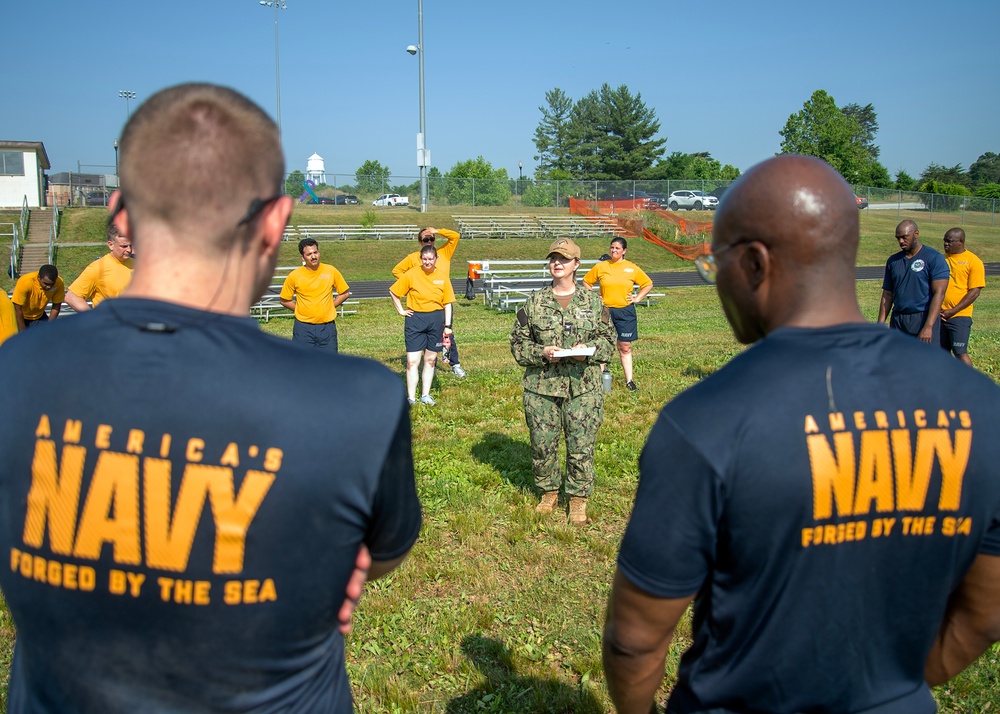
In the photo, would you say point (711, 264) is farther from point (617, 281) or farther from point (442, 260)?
point (617, 281)

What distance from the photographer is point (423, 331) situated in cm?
984

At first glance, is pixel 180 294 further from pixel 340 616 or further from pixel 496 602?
pixel 496 602

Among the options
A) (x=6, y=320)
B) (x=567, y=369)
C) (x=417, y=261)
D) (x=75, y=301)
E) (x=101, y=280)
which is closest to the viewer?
(x=6, y=320)

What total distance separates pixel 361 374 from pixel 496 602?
144 inches

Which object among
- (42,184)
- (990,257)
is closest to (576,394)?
(990,257)

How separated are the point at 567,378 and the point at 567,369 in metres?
0.07

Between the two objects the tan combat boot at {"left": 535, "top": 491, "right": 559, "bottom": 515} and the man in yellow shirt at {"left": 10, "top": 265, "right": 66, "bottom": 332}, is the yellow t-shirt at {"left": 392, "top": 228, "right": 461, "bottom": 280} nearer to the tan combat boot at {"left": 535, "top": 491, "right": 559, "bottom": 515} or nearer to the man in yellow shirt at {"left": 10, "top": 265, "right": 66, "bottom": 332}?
the man in yellow shirt at {"left": 10, "top": 265, "right": 66, "bottom": 332}

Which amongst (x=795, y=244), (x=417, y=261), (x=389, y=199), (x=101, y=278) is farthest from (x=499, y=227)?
(x=795, y=244)

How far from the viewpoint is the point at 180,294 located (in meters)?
1.50

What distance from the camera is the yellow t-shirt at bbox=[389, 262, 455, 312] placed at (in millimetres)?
9859

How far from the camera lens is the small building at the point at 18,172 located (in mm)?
37469

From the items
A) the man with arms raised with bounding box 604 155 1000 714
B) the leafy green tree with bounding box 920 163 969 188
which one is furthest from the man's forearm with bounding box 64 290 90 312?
the leafy green tree with bounding box 920 163 969 188

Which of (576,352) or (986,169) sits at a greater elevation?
(986,169)

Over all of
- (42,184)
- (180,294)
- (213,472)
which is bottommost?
(213,472)
